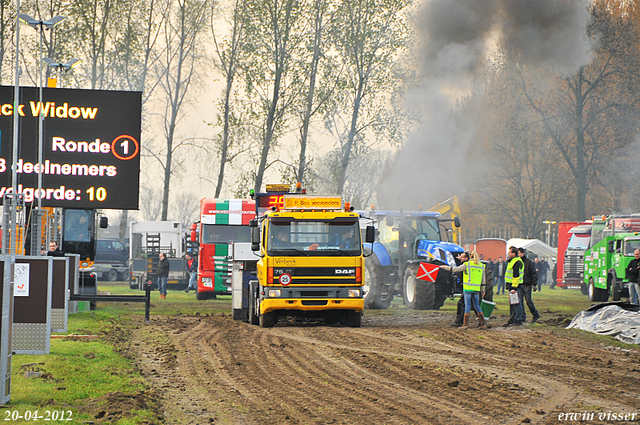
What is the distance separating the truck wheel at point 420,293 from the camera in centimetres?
2248

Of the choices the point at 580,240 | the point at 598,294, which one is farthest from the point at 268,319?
the point at 580,240

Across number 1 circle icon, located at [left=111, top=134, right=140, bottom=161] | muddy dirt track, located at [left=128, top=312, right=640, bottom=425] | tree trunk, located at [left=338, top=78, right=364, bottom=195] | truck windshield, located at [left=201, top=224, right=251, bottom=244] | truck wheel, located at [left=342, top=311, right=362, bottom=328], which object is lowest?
muddy dirt track, located at [left=128, top=312, right=640, bottom=425]

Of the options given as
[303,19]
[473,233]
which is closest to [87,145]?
[303,19]

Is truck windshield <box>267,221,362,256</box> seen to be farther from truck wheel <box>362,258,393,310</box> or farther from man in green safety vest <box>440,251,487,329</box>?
truck wheel <box>362,258,393,310</box>

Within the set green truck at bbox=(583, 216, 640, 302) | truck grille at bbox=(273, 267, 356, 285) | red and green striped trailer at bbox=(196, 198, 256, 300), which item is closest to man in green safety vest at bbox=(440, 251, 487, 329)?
truck grille at bbox=(273, 267, 356, 285)

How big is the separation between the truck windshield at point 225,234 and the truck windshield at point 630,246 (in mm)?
13399

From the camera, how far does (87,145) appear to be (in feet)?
62.7

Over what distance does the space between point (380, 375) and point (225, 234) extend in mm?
17521

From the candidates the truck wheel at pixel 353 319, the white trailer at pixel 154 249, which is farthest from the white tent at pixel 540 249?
the truck wheel at pixel 353 319

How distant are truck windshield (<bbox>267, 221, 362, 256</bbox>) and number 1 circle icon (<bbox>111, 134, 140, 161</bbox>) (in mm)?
4766

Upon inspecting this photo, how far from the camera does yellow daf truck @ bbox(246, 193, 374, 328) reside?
16469 millimetres

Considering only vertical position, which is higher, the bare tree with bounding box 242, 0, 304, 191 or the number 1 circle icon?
the bare tree with bounding box 242, 0, 304, 191

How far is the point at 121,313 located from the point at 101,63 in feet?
84.0

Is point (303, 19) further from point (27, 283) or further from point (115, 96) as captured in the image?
point (27, 283)
